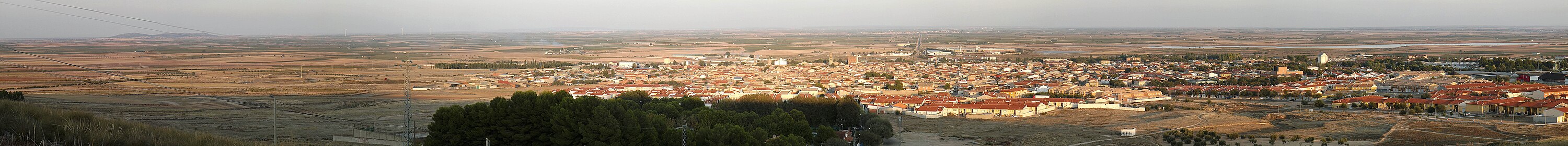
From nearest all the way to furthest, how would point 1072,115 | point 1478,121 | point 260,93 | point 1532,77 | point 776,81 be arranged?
point 260,93 < point 1478,121 < point 1072,115 < point 776,81 < point 1532,77

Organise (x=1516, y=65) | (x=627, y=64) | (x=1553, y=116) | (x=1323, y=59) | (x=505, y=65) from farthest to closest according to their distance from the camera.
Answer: (x=1323, y=59) → (x=1516, y=65) → (x=627, y=64) → (x=505, y=65) → (x=1553, y=116)

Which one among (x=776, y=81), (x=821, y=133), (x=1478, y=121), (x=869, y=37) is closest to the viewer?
(x=821, y=133)

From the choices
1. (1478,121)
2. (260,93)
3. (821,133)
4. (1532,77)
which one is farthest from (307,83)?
(1532,77)

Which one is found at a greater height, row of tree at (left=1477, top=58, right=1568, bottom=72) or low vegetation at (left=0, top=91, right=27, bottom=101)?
low vegetation at (left=0, top=91, right=27, bottom=101)

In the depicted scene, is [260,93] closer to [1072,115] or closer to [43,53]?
[43,53]

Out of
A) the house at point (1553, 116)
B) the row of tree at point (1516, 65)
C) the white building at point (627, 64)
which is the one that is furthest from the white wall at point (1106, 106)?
the row of tree at point (1516, 65)

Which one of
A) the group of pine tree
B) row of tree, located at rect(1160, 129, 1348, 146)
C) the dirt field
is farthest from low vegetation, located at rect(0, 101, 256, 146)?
row of tree, located at rect(1160, 129, 1348, 146)

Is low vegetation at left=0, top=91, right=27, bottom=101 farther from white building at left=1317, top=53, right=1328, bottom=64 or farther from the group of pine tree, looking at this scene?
white building at left=1317, top=53, right=1328, bottom=64

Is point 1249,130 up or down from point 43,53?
down

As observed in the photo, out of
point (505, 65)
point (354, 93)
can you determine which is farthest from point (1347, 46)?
point (354, 93)

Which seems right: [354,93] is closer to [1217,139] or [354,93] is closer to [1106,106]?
[1217,139]

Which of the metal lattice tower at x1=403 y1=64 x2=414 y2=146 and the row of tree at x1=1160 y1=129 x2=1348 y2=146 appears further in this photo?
the row of tree at x1=1160 y1=129 x2=1348 y2=146
